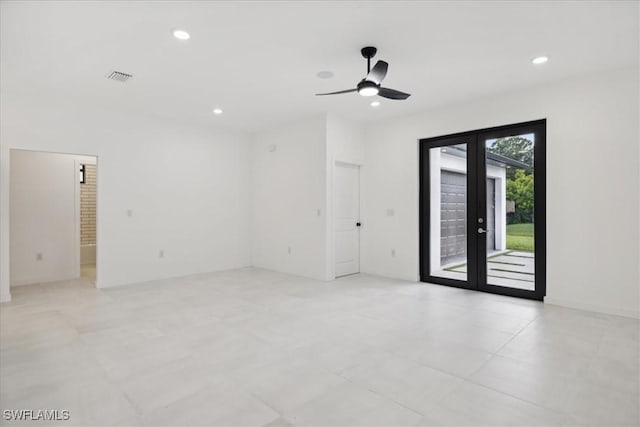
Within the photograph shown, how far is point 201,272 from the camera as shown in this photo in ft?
22.1

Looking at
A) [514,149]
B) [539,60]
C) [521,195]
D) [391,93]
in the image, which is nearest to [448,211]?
[521,195]

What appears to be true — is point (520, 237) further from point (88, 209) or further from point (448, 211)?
point (88, 209)

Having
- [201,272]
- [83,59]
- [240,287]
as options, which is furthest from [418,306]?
[83,59]

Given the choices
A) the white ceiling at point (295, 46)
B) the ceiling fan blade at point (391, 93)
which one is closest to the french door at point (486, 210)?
the white ceiling at point (295, 46)

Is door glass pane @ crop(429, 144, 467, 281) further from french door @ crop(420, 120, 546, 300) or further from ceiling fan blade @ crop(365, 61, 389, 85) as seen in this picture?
ceiling fan blade @ crop(365, 61, 389, 85)

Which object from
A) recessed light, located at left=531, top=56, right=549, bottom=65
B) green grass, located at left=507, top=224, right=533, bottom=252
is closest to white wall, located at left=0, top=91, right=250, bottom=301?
green grass, located at left=507, top=224, right=533, bottom=252

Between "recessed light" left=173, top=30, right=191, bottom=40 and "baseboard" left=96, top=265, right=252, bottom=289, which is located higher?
"recessed light" left=173, top=30, right=191, bottom=40

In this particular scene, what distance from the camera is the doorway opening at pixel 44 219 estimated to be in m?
5.81

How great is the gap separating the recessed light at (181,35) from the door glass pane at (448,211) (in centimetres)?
410

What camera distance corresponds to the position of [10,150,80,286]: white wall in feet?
19.1

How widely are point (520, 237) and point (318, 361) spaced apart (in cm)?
359

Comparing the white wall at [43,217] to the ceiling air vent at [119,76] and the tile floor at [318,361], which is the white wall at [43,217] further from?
the ceiling air vent at [119,76]

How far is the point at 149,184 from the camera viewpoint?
6.09 meters

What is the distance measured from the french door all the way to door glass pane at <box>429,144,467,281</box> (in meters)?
0.02
